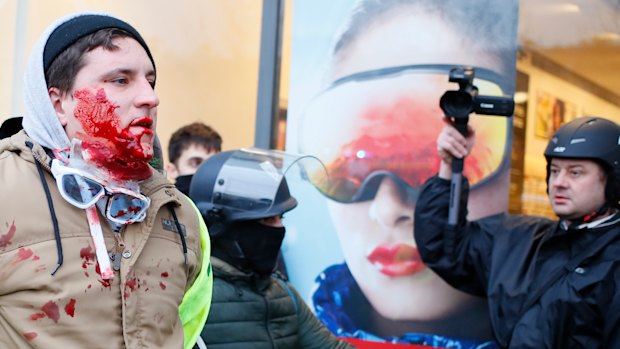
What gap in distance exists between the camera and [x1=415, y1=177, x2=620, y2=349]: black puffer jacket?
3.06 meters

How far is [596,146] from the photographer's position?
334cm

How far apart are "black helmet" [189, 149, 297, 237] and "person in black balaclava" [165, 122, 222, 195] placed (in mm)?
1313

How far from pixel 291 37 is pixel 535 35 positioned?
135 centimetres

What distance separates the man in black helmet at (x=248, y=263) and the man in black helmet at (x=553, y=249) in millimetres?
791

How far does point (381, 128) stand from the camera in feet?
14.0

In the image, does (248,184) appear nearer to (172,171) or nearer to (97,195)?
(97,195)

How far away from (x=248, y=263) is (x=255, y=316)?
184mm

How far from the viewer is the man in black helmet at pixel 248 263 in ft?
8.93

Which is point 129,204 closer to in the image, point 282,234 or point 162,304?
point 162,304

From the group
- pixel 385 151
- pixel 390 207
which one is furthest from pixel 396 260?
pixel 385 151

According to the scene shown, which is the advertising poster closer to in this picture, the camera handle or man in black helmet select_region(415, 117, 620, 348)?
man in black helmet select_region(415, 117, 620, 348)

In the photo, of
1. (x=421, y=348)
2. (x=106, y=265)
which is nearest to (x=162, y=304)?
(x=106, y=265)

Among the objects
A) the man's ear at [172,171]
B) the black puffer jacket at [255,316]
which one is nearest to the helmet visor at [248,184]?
the black puffer jacket at [255,316]

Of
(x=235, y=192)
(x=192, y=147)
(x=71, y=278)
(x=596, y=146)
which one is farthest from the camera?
(x=192, y=147)
